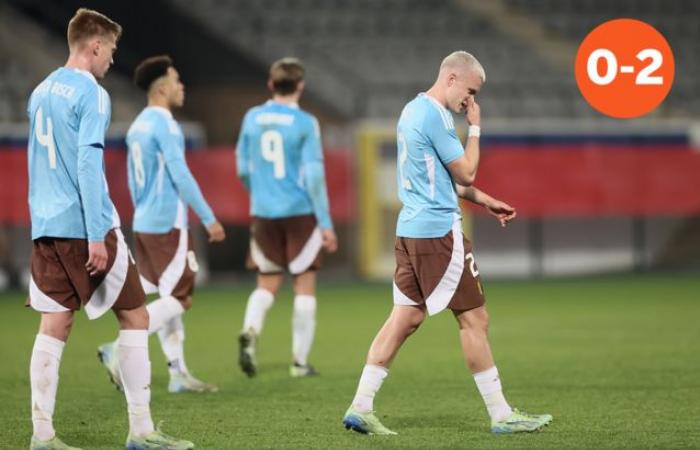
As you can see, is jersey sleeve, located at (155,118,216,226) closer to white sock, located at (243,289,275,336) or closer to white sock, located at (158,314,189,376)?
white sock, located at (158,314,189,376)

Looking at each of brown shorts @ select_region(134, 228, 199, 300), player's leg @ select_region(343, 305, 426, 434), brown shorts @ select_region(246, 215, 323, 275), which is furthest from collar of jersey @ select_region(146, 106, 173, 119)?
player's leg @ select_region(343, 305, 426, 434)

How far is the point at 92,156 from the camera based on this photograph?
5.85 meters

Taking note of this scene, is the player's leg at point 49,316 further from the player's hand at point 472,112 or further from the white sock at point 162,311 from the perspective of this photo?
the white sock at point 162,311

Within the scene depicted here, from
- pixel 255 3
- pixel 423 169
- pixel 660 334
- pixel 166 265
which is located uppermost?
pixel 255 3

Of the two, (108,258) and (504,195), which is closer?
(108,258)

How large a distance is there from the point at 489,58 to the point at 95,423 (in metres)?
19.0

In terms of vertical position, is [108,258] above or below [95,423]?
above

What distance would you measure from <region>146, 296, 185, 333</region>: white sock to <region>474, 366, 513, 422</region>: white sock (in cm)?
251

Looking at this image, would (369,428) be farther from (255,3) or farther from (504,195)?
(255,3)

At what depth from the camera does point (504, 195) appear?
1867cm

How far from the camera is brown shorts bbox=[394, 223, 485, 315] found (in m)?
6.60

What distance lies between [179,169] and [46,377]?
2.36 meters

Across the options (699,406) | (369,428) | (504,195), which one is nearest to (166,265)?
(369,428)

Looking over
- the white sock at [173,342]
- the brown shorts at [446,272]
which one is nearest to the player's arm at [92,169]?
the brown shorts at [446,272]
